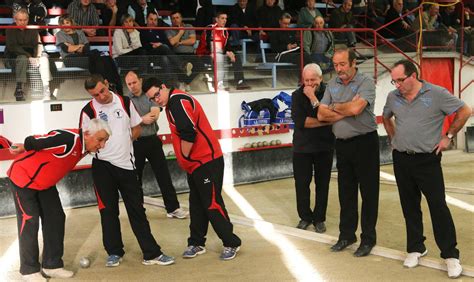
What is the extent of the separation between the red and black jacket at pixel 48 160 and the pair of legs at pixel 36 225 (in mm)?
101

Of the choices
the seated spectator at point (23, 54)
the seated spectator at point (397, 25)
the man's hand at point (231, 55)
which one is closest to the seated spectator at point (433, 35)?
the seated spectator at point (397, 25)

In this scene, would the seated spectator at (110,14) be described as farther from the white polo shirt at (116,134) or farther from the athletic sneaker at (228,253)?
the athletic sneaker at (228,253)

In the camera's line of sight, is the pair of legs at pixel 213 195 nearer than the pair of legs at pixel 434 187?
No

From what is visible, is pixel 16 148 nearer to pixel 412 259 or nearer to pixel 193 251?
pixel 193 251

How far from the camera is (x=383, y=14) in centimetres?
1459

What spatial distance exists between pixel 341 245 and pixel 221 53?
464 centimetres

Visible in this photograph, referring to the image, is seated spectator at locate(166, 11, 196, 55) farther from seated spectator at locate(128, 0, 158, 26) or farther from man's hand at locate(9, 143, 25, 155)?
man's hand at locate(9, 143, 25, 155)

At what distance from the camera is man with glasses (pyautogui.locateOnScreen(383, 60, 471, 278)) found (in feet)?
16.2

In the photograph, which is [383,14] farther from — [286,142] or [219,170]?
[219,170]

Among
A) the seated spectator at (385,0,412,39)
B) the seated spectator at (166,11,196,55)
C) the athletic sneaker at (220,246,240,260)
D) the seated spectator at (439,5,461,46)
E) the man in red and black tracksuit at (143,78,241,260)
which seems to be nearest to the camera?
the man in red and black tracksuit at (143,78,241,260)

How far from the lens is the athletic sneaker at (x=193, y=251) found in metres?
5.79

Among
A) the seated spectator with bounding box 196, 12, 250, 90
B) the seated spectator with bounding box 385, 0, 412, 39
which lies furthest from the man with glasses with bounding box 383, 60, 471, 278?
the seated spectator with bounding box 385, 0, 412, 39

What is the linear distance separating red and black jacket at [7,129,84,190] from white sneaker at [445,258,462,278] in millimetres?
2986

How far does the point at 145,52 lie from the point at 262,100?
188 cm
